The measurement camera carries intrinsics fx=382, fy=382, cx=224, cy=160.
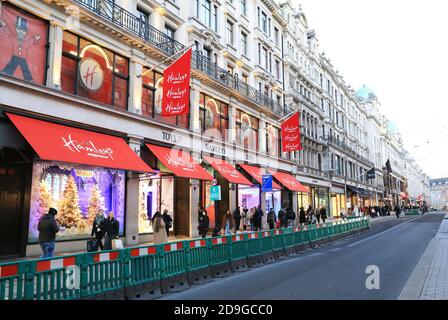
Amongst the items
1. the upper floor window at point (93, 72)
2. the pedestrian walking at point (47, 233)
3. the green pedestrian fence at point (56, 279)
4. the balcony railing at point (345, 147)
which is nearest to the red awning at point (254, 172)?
the upper floor window at point (93, 72)

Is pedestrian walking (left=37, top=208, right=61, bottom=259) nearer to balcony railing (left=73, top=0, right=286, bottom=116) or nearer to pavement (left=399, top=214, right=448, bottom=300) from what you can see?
balcony railing (left=73, top=0, right=286, bottom=116)

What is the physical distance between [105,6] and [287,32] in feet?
93.2

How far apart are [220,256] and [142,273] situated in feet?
11.0

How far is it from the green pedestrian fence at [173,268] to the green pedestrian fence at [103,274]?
1.30m

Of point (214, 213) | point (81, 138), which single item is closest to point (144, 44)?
point (81, 138)

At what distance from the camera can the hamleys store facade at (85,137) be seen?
13.2 metres

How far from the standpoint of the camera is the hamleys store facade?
1323cm

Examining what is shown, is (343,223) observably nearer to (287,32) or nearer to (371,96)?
(287,32)

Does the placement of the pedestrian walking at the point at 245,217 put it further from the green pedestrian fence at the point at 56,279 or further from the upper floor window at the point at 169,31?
the green pedestrian fence at the point at 56,279

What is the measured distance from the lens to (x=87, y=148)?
14.7 meters

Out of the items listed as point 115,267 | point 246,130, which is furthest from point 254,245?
point 246,130

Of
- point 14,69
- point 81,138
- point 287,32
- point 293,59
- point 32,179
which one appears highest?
point 287,32

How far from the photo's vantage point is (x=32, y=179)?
1378cm

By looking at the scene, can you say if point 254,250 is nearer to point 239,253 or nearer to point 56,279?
point 239,253
